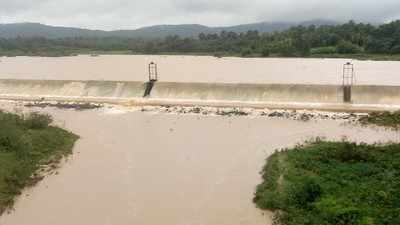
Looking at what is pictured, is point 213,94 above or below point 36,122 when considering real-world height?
above

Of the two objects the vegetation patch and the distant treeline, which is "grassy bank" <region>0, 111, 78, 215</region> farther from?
the distant treeline

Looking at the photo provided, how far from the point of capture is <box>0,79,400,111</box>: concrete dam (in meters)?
15.9

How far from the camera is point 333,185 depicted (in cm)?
859

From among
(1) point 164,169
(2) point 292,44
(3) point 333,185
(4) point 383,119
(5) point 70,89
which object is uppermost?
(2) point 292,44

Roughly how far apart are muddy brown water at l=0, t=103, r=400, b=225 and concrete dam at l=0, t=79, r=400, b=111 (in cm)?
147

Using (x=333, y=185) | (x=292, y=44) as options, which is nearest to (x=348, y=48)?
(x=292, y=44)

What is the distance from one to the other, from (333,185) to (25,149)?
22.1 feet

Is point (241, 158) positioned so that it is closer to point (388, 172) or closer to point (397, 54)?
point (388, 172)

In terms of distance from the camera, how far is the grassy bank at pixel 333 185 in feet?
24.3

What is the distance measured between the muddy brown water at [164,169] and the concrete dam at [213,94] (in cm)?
147

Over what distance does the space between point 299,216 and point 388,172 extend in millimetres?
2366

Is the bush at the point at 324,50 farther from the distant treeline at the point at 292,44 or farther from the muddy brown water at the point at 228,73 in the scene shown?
the muddy brown water at the point at 228,73

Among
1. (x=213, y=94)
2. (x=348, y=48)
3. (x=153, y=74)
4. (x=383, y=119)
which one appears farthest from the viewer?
(x=348, y=48)

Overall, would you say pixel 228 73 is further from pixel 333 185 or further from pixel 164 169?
pixel 333 185
